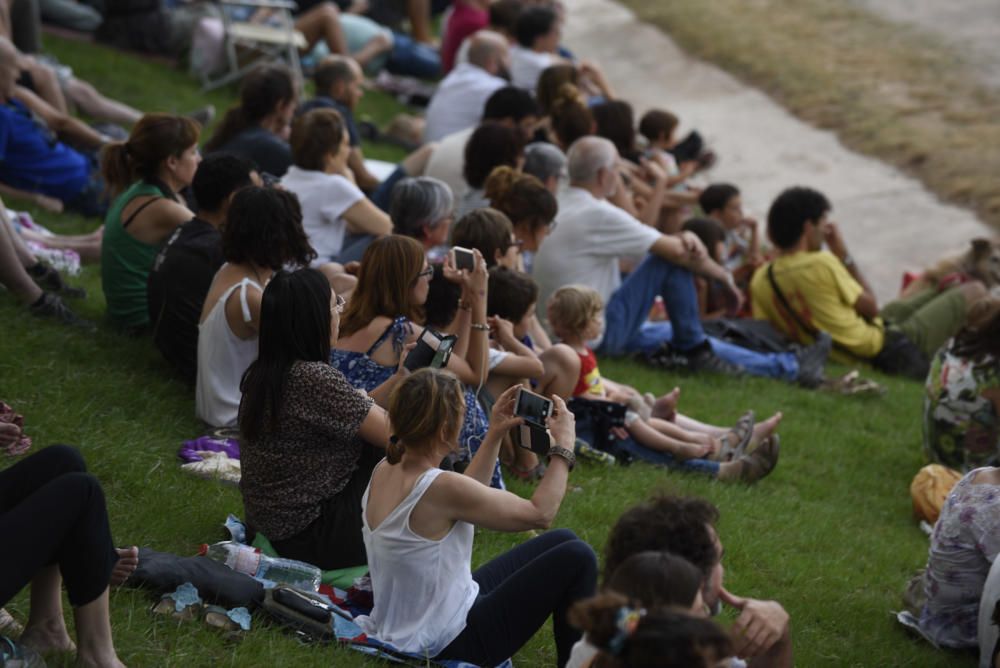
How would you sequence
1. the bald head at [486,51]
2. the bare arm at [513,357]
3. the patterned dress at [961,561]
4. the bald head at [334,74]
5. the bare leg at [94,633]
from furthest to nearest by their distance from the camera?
the bald head at [486,51], the bald head at [334,74], the bare arm at [513,357], the patterned dress at [961,561], the bare leg at [94,633]

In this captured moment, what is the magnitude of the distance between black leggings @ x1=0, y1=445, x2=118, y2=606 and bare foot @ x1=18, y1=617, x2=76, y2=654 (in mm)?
193

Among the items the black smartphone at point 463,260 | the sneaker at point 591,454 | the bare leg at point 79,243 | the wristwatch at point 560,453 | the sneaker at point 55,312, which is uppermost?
the wristwatch at point 560,453

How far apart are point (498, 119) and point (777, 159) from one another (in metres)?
6.23

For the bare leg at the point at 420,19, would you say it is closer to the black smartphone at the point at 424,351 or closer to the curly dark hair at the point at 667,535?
the black smartphone at the point at 424,351

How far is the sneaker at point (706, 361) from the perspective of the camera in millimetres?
9180

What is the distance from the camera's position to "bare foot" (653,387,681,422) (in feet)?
25.4

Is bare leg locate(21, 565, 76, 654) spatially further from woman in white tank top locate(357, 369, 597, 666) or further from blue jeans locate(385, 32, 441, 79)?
blue jeans locate(385, 32, 441, 79)

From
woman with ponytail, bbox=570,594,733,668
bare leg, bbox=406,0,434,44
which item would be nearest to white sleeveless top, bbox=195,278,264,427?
woman with ponytail, bbox=570,594,733,668

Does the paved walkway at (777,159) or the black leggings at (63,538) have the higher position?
the black leggings at (63,538)

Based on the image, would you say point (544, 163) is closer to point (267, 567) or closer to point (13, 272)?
point (13, 272)

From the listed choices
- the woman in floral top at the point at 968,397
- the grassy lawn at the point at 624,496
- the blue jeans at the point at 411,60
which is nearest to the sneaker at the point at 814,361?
the grassy lawn at the point at 624,496

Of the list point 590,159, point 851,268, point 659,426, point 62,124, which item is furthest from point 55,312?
point 851,268

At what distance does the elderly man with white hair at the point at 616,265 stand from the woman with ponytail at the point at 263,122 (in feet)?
5.97

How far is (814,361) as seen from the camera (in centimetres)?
950
